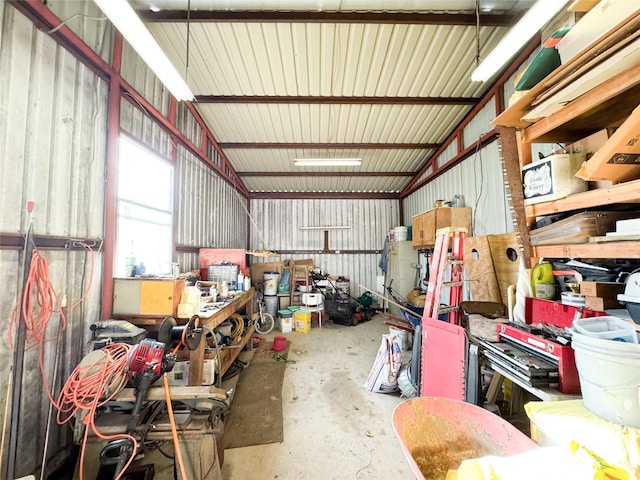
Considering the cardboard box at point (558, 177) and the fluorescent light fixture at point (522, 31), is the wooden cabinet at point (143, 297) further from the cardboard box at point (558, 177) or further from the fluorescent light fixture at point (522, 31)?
the fluorescent light fixture at point (522, 31)

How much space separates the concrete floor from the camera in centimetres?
168

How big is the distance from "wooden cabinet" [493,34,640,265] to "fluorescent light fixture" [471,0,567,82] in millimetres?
779

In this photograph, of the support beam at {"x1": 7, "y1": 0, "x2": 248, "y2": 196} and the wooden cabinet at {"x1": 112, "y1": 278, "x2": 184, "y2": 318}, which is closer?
the support beam at {"x1": 7, "y1": 0, "x2": 248, "y2": 196}

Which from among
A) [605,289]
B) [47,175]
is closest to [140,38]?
[47,175]

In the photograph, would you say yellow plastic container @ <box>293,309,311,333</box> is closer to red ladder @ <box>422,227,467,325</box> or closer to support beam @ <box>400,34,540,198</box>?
red ladder @ <box>422,227,467,325</box>

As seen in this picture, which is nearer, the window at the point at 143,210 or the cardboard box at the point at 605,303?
the cardboard box at the point at 605,303

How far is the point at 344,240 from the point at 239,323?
4132mm

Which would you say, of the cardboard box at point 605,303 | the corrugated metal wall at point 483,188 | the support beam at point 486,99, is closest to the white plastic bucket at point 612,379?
the cardboard box at point 605,303

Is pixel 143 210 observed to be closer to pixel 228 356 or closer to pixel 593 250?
pixel 228 356

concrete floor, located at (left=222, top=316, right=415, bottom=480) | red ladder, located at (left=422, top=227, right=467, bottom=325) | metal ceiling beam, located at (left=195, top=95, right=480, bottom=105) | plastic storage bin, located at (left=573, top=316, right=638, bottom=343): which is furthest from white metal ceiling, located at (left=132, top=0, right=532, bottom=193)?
concrete floor, located at (left=222, top=316, right=415, bottom=480)

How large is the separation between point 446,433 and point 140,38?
2.96m

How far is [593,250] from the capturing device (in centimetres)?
102

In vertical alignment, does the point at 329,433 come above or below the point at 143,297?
below

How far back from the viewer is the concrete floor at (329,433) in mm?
1685
